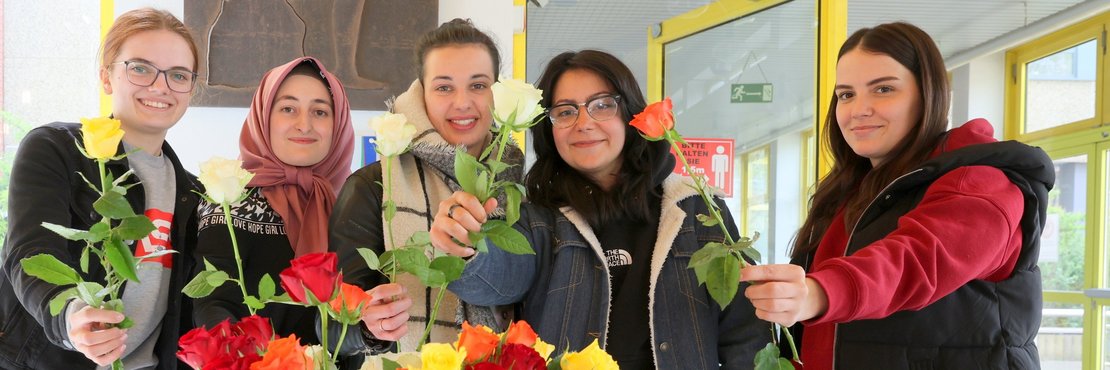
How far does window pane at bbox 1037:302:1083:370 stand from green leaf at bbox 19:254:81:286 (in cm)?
722

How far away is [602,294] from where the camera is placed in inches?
60.2

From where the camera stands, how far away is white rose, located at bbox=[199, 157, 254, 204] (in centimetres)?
89

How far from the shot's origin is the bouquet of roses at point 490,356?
2.18 feet

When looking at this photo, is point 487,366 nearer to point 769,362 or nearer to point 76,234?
point 769,362

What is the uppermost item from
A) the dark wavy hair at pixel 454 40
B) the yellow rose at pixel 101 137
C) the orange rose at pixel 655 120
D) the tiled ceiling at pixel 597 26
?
the tiled ceiling at pixel 597 26

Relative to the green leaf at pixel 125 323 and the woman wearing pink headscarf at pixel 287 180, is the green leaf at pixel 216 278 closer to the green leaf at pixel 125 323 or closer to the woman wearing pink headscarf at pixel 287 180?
the green leaf at pixel 125 323

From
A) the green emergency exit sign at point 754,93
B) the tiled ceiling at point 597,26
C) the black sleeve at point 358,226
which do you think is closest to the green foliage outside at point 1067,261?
the green emergency exit sign at point 754,93

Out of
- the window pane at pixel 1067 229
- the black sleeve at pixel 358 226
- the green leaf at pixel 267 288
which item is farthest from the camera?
the window pane at pixel 1067 229

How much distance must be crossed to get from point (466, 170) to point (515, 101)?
0.10 meters

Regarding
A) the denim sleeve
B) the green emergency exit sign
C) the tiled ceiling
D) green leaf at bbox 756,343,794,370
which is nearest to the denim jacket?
the denim sleeve

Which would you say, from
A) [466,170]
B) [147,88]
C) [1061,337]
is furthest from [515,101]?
[1061,337]

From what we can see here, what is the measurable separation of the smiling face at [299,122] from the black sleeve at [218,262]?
19 centimetres

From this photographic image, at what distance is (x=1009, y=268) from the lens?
4.56 ft

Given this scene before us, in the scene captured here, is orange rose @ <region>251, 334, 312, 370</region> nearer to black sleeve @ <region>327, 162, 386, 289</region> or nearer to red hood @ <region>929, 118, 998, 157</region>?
black sleeve @ <region>327, 162, 386, 289</region>
